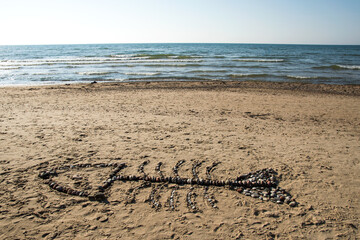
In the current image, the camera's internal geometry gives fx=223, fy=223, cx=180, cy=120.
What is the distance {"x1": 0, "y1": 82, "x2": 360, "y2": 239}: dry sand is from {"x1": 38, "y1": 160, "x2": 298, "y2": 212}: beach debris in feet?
0.34

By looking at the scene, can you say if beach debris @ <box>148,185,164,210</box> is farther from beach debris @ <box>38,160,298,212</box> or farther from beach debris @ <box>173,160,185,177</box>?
beach debris @ <box>173,160,185,177</box>

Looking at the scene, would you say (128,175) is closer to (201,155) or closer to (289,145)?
(201,155)

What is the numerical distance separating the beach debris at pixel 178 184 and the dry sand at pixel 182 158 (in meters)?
0.10

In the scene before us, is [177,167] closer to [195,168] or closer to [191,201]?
[195,168]

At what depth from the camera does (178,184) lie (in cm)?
402

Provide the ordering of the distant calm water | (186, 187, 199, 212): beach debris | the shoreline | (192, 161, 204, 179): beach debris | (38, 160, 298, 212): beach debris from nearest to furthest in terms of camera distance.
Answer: (186, 187, 199, 212): beach debris, (38, 160, 298, 212): beach debris, (192, 161, 204, 179): beach debris, the shoreline, the distant calm water

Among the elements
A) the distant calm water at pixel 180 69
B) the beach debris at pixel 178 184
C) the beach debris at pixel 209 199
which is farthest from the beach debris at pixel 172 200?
the distant calm water at pixel 180 69

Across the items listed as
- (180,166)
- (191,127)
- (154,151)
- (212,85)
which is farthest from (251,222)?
(212,85)

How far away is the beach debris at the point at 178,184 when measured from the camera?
3631mm

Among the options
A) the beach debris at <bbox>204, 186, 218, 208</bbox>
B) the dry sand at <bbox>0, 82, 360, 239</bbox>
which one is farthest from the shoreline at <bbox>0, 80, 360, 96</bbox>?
the beach debris at <bbox>204, 186, 218, 208</bbox>

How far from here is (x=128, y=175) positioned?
4.25 meters

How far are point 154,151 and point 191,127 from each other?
6.33 ft

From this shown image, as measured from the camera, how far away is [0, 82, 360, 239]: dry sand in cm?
310

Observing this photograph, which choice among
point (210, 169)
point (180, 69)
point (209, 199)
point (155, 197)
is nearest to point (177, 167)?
point (210, 169)
